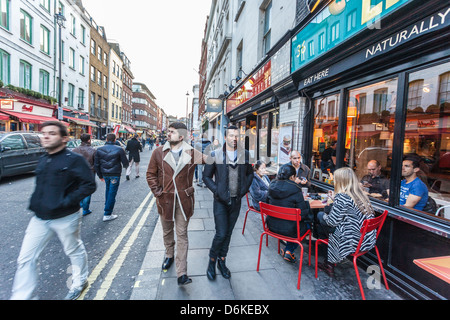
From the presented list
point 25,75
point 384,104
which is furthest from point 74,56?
point 384,104

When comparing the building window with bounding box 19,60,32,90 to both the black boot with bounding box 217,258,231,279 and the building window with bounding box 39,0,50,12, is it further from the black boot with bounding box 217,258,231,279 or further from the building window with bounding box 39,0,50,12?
the black boot with bounding box 217,258,231,279

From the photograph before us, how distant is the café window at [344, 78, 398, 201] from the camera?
4.06 meters

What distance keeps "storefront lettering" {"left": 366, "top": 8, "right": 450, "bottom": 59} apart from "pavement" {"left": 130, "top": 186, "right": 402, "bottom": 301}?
130 inches

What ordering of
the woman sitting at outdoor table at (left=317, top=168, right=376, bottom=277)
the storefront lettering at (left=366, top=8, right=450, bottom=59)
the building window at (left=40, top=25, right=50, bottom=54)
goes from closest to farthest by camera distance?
the storefront lettering at (left=366, top=8, right=450, bottom=59)
the woman sitting at outdoor table at (left=317, top=168, right=376, bottom=277)
the building window at (left=40, top=25, right=50, bottom=54)

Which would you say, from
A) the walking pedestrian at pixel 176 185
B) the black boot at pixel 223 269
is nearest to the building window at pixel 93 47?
the walking pedestrian at pixel 176 185

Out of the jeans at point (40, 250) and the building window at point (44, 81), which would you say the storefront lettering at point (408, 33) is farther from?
the building window at point (44, 81)

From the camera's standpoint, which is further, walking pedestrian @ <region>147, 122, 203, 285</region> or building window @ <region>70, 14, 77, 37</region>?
building window @ <region>70, 14, 77, 37</region>

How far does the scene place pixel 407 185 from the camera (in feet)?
10.9

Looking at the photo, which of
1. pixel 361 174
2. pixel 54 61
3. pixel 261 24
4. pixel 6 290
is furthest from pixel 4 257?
pixel 54 61

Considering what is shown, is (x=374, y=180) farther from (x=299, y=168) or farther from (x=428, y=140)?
(x=428, y=140)

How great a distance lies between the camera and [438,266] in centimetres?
196

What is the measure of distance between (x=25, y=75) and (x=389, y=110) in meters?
21.9

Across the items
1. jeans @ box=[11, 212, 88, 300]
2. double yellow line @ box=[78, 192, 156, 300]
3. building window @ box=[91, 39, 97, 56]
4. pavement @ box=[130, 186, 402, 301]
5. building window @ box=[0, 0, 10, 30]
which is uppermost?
building window @ box=[91, 39, 97, 56]

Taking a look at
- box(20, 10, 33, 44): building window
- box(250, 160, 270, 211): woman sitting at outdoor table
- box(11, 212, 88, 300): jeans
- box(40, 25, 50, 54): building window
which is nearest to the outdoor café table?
box(250, 160, 270, 211): woman sitting at outdoor table
